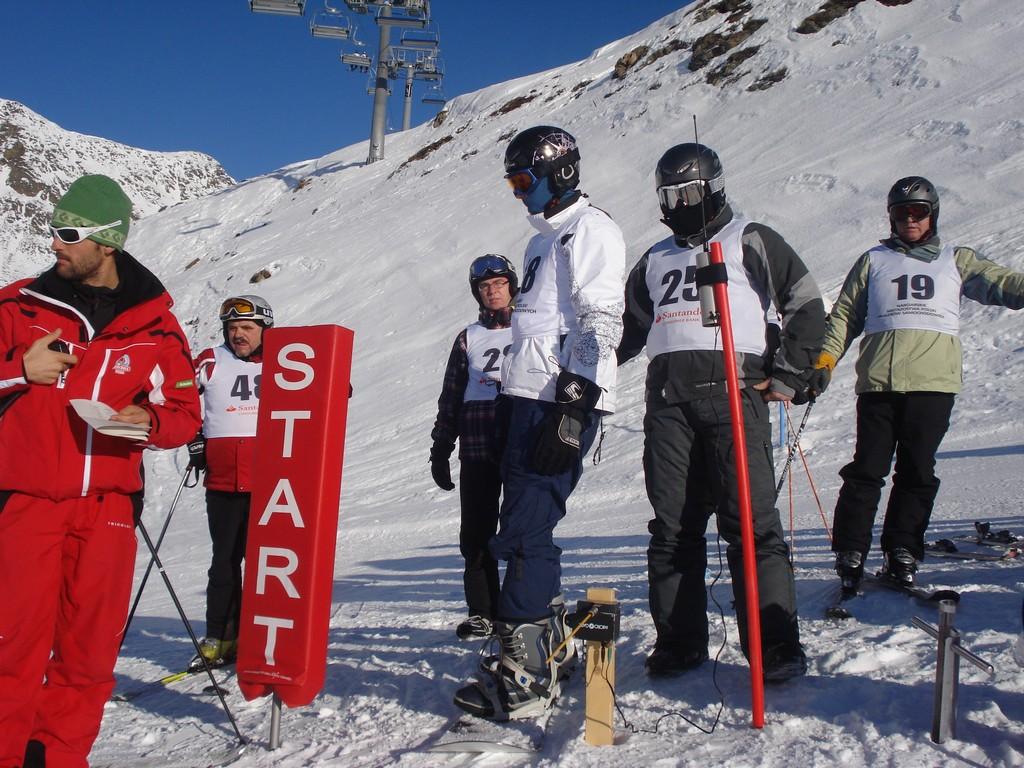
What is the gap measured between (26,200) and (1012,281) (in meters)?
226

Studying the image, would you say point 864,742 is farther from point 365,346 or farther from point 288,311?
point 288,311

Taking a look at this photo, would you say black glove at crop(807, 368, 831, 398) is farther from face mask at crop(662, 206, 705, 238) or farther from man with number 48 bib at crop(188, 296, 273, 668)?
man with number 48 bib at crop(188, 296, 273, 668)

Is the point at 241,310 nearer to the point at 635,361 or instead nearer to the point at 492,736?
the point at 492,736

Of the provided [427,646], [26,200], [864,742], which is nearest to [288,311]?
[427,646]

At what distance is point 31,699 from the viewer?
2.91 meters

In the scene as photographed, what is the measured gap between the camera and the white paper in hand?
2.81 m

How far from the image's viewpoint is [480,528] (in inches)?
184

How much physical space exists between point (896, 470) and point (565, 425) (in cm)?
221

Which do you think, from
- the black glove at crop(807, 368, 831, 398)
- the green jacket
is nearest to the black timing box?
the black glove at crop(807, 368, 831, 398)

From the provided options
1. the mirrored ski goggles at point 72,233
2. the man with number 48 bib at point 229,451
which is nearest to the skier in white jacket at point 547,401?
the mirrored ski goggles at point 72,233

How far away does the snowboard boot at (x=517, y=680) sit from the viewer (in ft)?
10.3

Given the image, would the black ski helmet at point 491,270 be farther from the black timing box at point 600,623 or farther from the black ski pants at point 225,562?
the black timing box at point 600,623

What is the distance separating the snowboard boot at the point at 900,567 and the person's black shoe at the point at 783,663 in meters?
1.20

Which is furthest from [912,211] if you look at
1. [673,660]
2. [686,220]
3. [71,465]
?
[71,465]
